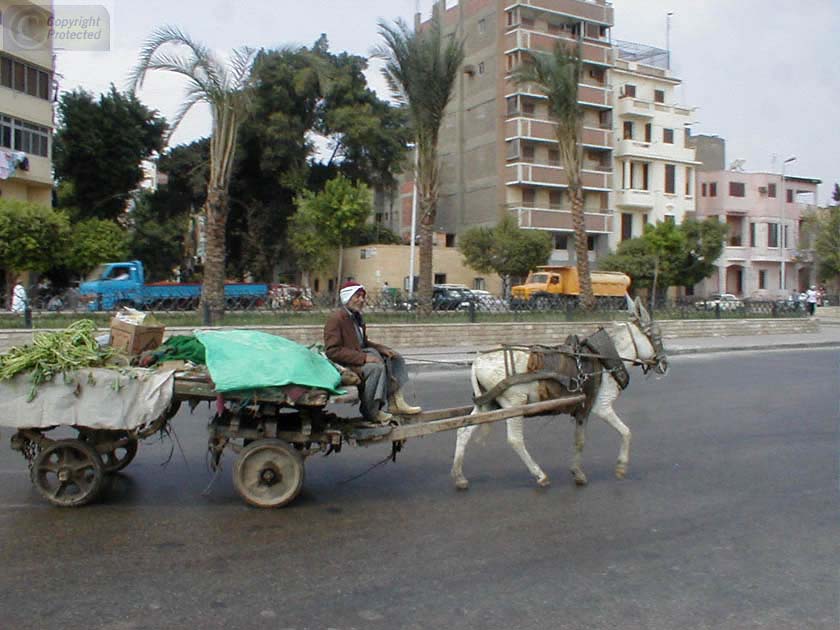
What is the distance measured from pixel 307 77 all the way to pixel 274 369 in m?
39.2

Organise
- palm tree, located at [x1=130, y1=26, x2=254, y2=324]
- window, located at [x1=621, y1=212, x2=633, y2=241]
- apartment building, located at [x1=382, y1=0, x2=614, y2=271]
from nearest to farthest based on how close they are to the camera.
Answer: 1. palm tree, located at [x1=130, y1=26, x2=254, y2=324]
2. apartment building, located at [x1=382, y1=0, x2=614, y2=271]
3. window, located at [x1=621, y1=212, x2=633, y2=241]

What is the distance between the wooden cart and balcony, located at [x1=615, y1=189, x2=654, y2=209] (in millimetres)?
51280

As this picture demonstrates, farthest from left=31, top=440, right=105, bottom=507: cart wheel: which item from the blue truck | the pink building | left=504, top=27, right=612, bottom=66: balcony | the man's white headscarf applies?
the pink building

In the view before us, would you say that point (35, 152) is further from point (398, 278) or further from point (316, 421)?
point (316, 421)

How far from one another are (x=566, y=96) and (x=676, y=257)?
80.1 feet

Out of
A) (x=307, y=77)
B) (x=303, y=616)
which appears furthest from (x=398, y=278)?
(x=303, y=616)

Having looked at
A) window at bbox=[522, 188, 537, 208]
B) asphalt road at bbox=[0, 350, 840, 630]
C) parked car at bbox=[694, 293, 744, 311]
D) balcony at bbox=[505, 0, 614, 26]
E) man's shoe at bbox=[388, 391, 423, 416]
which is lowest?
asphalt road at bbox=[0, 350, 840, 630]

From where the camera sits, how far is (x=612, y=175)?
55062 millimetres

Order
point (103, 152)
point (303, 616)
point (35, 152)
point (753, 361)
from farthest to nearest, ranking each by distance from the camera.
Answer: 1. point (103, 152)
2. point (35, 152)
3. point (753, 361)
4. point (303, 616)

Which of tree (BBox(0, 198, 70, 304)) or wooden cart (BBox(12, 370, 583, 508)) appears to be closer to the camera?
wooden cart (BBox(12, 370, 583, 508))

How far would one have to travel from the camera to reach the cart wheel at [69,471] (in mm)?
6383

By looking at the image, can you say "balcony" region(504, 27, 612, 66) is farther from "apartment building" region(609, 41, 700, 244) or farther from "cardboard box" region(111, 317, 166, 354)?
"cardboard box" region(111, 317, 166, 354)

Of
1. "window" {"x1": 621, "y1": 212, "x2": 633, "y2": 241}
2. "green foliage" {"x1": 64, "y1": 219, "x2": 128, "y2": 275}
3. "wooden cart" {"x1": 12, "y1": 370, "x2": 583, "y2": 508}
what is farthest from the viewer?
"window" {"x1": 621, "y1": 212, "x2": 633, "y2": 241}

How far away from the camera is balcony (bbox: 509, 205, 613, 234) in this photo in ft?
165
